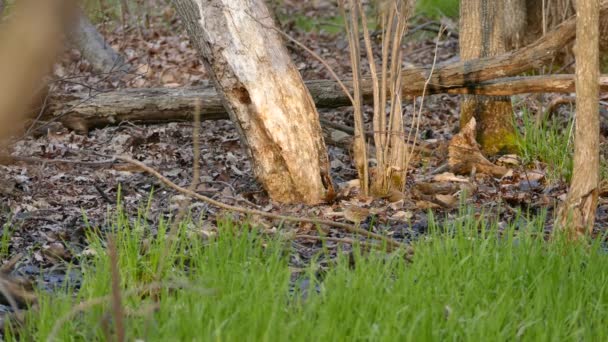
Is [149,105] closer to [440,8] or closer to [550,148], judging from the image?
[550,148]

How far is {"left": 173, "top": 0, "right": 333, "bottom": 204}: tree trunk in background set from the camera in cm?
514

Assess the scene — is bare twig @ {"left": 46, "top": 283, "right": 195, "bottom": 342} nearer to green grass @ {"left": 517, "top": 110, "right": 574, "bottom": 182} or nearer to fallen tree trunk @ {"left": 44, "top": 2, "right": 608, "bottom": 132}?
fallen tree trunk @ {"left": 44, "top": 2, "right": 608, "bottom": 132}

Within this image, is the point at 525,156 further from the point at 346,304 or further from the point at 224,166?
the point at 346,304

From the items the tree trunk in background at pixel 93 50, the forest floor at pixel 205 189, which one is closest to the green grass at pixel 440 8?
the forest floor at pixel 205 189

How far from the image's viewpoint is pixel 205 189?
5.68m

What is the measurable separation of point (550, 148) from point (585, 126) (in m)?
1.98

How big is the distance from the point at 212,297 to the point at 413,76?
372cm

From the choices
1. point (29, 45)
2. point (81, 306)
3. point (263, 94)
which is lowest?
point (81, 306)

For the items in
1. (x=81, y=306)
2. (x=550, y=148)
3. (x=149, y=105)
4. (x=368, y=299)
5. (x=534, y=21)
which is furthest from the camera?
(x=534, y=21)

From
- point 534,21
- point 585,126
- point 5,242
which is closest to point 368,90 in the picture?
point 534,21

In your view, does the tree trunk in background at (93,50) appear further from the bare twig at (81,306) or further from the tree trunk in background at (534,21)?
the bare twig at (81,306)

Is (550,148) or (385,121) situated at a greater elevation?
(385,121)

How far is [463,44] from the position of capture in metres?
6.55

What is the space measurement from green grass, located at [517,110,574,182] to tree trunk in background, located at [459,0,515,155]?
0.19m
